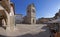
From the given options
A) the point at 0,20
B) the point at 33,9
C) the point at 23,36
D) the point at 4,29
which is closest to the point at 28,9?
the point at 33,9

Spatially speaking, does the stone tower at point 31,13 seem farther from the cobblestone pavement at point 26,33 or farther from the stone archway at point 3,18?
the cobblestone pavement at point 26,33

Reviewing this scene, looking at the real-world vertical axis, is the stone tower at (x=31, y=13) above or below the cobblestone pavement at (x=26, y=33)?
above

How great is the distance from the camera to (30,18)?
2981cm

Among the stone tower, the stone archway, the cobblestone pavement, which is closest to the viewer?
the cobblestone pavement

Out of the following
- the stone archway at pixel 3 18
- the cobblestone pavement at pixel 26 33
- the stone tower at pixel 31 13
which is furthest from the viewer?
the stone tower at pixel 31 13

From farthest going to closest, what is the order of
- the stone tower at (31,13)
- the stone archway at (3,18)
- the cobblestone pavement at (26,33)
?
the stone tower at (31,13)
the stone archway at (3,18)
the cobblestone pavement at (26,33)

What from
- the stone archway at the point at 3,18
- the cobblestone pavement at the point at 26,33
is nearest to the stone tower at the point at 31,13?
the stone archway at the point at 3,18

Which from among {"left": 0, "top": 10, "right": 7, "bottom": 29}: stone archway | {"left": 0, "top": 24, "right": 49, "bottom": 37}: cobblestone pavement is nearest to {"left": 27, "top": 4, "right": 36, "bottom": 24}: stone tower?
{"left": 0, "top": 10, "right": 7, "bottom": 29}: stone archway

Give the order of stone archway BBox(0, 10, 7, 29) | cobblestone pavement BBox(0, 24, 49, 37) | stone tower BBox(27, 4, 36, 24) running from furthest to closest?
stone tower BBox(27, 4, 36, 24) → stone archway BBox(0, 10, 7, 29) → cobblestone pavement BBox(0, 24, 49, 37)

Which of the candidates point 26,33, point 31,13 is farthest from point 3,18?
point 31,13

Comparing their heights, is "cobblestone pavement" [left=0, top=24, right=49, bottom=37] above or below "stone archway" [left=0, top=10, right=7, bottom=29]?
below

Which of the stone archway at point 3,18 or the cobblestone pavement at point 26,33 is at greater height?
the stone archway at point 3,18

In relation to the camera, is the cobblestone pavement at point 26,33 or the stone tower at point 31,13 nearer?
the cobblestone pavement at point 26,33

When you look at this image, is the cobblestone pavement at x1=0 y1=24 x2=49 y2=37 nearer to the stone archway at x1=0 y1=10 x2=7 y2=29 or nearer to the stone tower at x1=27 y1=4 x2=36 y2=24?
the stone archway at x1=0 y1=10 x2=7 y2=29
